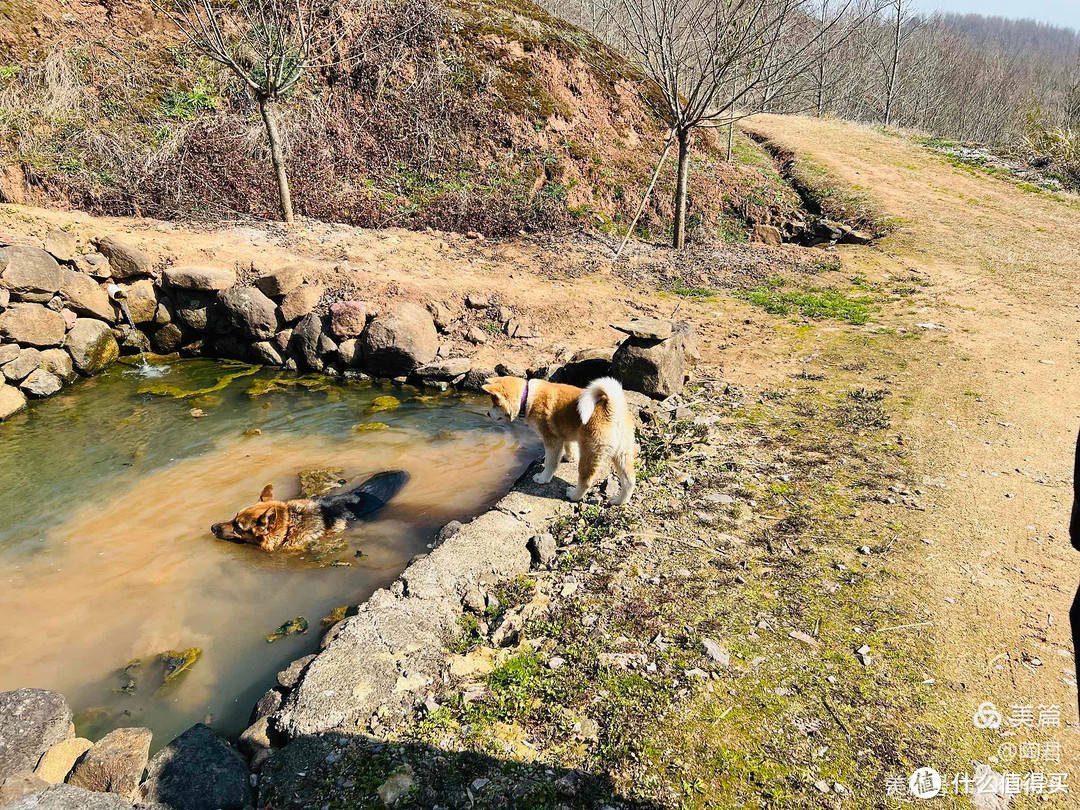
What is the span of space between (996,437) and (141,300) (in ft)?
41.1

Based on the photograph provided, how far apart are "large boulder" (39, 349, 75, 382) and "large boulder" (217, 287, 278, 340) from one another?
2.37 meters

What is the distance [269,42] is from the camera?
38.5 feet

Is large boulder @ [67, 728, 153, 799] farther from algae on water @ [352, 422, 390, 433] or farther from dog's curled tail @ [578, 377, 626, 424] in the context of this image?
algae on water @ [352, 422, 390, 433]

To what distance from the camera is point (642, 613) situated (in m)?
3.82

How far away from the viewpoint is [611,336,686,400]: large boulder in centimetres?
714

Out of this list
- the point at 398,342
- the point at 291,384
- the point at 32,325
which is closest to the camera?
the point at 32,325

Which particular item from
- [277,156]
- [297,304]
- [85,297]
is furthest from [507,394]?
[277,156]

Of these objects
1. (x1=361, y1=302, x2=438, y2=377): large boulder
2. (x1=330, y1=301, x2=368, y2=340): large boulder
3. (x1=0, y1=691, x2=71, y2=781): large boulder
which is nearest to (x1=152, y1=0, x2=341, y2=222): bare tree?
(x1=330, y1=301, x2=368, y2=340): large boulder

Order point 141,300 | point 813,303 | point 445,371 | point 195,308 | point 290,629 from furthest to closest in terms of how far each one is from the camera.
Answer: point 813,303, point 195,308, point 141,300, point 445,371, point 290,629

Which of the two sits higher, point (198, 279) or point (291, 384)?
point (198, 279)

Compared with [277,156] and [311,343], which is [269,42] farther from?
[311,343]

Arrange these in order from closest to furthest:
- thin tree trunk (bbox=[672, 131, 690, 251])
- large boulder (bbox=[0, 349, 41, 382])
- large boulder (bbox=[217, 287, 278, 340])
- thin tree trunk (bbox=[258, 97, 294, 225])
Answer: large boulder (bbox=[0, 349, 41, 382]), large boulder (bbox=[217, 287, 278, 340]), thin tree trunk (bbox=[258, 97, 294, 225]), thin tree trunk (bbox=[672, 131, 690, 251])

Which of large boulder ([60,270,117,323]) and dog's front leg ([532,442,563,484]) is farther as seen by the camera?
large boulder ([60,270,117,323])

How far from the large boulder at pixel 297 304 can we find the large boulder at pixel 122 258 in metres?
2.62
